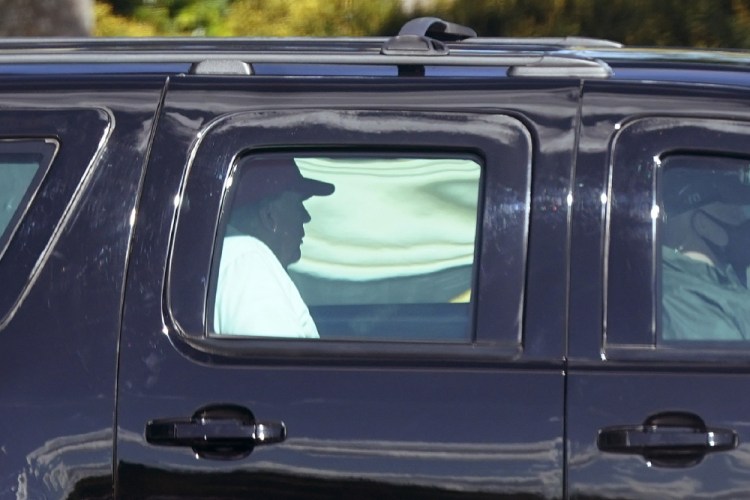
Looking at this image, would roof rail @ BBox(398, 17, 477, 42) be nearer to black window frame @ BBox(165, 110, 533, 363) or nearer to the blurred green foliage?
black window frame @ BBox(165, 110, 533, 363)

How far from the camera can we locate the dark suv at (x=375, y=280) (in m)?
2.26

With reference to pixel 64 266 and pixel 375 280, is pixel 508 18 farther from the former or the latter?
pixel 64 266

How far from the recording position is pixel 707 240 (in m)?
2.40

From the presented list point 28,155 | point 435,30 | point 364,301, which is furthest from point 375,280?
point 435,30

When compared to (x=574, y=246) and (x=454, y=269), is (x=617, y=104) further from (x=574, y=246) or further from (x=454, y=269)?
(x=454, y=269)

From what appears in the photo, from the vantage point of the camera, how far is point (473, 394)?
89.4 inches

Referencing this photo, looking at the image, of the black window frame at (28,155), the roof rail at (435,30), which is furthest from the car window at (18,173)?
the roof rail at (435,30)

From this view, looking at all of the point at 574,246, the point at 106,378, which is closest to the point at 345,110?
the point at 574,246

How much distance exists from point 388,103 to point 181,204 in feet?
1.53

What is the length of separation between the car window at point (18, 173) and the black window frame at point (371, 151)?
314 millimetres

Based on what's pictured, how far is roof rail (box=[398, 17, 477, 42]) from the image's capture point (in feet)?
10.2

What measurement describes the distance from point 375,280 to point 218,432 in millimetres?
438

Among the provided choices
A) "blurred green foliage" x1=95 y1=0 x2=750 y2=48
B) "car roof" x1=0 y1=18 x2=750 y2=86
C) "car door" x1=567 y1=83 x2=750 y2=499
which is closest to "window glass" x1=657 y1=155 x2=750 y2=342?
"car door" x1=567 y1=83 x2=750 y2=499

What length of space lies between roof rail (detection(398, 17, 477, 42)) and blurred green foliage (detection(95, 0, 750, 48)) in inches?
176
